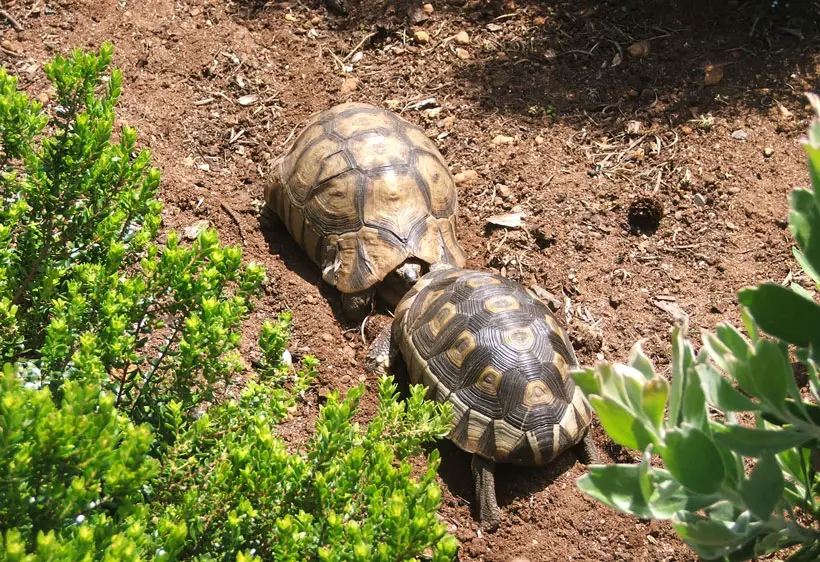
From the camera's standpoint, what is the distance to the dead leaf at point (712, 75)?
5.04 meters

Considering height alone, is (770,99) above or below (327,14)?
below

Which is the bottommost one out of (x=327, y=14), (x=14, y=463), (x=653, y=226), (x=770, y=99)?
(x=653, y=226)

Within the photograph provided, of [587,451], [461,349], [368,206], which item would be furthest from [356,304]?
[587,451]

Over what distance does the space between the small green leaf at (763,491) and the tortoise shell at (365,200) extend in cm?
292

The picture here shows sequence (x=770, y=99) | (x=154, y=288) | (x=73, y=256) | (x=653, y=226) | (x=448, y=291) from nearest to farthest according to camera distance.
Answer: (x=154, y=288), (x=73, y=256), (x=448, y=291), (x=653, y=226), (x=770, y=99)

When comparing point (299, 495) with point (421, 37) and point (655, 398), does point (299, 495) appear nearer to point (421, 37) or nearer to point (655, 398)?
point (655, 398)

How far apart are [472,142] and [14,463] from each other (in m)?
3.93

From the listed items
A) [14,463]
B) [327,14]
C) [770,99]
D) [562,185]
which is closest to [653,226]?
[562,185]

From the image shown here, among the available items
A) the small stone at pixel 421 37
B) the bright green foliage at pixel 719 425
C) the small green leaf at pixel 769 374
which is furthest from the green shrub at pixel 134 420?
the small stone at pixel 421 37

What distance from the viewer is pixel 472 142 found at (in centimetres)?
507

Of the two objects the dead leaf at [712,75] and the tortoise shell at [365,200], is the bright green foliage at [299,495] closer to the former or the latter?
the tortoise shell at [365,200]

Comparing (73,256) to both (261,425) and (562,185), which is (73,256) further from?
(562,185)

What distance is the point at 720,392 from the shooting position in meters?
1.50

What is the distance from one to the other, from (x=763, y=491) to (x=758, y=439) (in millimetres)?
102
